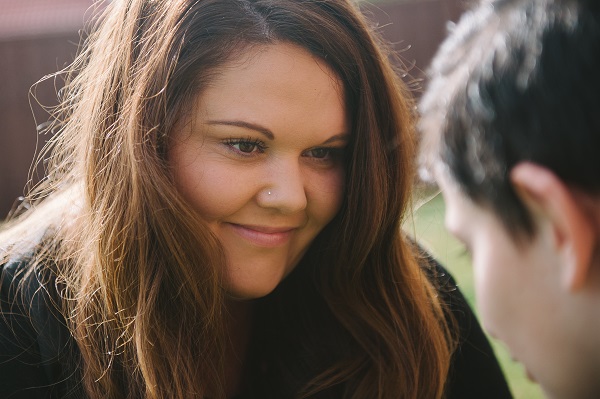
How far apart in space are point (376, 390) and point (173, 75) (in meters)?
1.23

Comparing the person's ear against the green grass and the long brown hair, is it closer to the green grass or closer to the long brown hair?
the long brown hair

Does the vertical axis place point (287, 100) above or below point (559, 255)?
above

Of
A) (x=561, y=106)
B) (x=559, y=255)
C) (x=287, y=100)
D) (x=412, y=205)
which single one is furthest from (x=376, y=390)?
(x=561, y=106)

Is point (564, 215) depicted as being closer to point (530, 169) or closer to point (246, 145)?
point (530, 169)

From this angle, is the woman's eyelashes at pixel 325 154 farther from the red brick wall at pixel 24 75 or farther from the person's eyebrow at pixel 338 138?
the red brick wall at pixel 24 75

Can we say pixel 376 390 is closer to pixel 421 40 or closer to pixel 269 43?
pixel 269 43

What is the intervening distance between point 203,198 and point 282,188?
24 cm

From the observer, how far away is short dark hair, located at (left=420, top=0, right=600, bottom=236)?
4.12 ft

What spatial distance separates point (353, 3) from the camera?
2551 mm

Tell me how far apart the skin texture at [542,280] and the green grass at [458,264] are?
1126mm

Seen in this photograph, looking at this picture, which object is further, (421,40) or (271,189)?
(421,40)

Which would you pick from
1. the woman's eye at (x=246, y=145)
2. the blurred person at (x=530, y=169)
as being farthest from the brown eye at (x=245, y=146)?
the blurred person at (x=530, y=169)

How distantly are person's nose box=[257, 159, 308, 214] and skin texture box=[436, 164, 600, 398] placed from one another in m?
0.80

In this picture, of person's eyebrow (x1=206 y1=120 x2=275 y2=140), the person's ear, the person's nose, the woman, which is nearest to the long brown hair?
the woman
